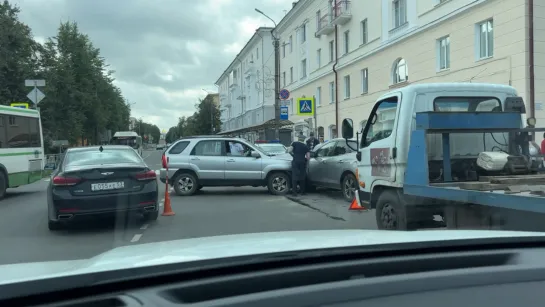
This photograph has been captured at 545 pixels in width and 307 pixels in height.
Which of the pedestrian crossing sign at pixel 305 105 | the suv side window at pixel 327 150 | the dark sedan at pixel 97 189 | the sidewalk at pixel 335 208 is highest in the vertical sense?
the pedestrian crossing sign at pixel 305 105

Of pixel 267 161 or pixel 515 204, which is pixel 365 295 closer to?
pixel 515 204

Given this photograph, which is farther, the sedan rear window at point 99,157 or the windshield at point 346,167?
the sedan rear window at point 99,157

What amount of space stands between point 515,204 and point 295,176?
→ 8.86 meters

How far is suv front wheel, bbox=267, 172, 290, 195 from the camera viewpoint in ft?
44.6

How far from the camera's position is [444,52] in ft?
67.0

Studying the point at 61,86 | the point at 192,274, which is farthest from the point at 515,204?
the point at 61,86

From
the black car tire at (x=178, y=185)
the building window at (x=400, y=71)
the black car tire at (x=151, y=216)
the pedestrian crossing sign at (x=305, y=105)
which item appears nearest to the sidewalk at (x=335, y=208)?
the black car tire at (x=178, y=185)

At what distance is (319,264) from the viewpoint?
5.56 feet

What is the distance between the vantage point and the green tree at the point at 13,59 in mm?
34875

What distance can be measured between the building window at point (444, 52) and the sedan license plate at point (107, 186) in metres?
15.8

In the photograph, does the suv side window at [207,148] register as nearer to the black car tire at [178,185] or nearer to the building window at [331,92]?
the black car tire at [178,185]

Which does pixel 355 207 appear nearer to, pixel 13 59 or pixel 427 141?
pixel 427 141

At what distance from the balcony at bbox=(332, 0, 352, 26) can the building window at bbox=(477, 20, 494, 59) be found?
1187cm

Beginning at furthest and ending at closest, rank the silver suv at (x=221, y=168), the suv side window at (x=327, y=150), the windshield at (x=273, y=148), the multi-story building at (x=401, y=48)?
the windshield at (x=273, y=148)
the multi-story building at (x=401, y=48)
the silver suv at (x=221, y=168)
the suv side window at (x=327, y=150)
